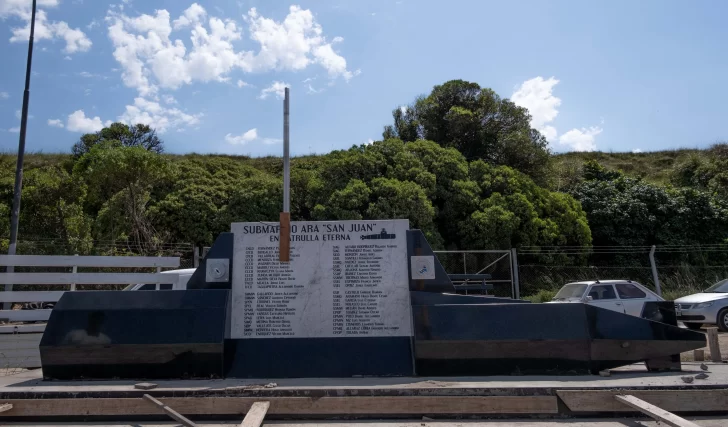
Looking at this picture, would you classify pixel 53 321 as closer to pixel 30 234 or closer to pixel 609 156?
pixel 30 234

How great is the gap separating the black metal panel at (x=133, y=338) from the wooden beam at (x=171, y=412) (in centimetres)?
106

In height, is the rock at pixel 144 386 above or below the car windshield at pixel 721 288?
below

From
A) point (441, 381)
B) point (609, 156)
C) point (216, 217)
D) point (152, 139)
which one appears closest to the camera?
point (441, 381)

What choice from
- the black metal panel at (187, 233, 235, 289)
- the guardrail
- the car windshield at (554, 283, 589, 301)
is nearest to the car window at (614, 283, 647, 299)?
the car windshield at (554, 283, 589, 301)

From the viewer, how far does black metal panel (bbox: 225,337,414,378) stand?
18.2 feet

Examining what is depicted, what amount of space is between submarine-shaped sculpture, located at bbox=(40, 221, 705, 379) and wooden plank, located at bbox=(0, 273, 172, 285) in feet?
7.69

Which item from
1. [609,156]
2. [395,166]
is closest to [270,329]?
[395,166]

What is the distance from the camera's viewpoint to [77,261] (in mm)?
8039

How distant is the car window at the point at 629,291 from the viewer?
1338cm

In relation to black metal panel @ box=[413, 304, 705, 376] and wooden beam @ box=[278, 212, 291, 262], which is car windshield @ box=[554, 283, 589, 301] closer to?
black metal panel @ box=[413, 304, 705, 376]

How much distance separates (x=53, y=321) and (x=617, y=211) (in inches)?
881

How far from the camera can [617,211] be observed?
23062 mm

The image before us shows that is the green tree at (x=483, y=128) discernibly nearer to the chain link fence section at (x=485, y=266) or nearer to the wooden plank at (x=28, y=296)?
the chain link fence section at (x=485, y=266)

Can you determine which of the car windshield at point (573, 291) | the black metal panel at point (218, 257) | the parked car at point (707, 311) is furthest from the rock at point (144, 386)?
the parked car at point (707, 311)
